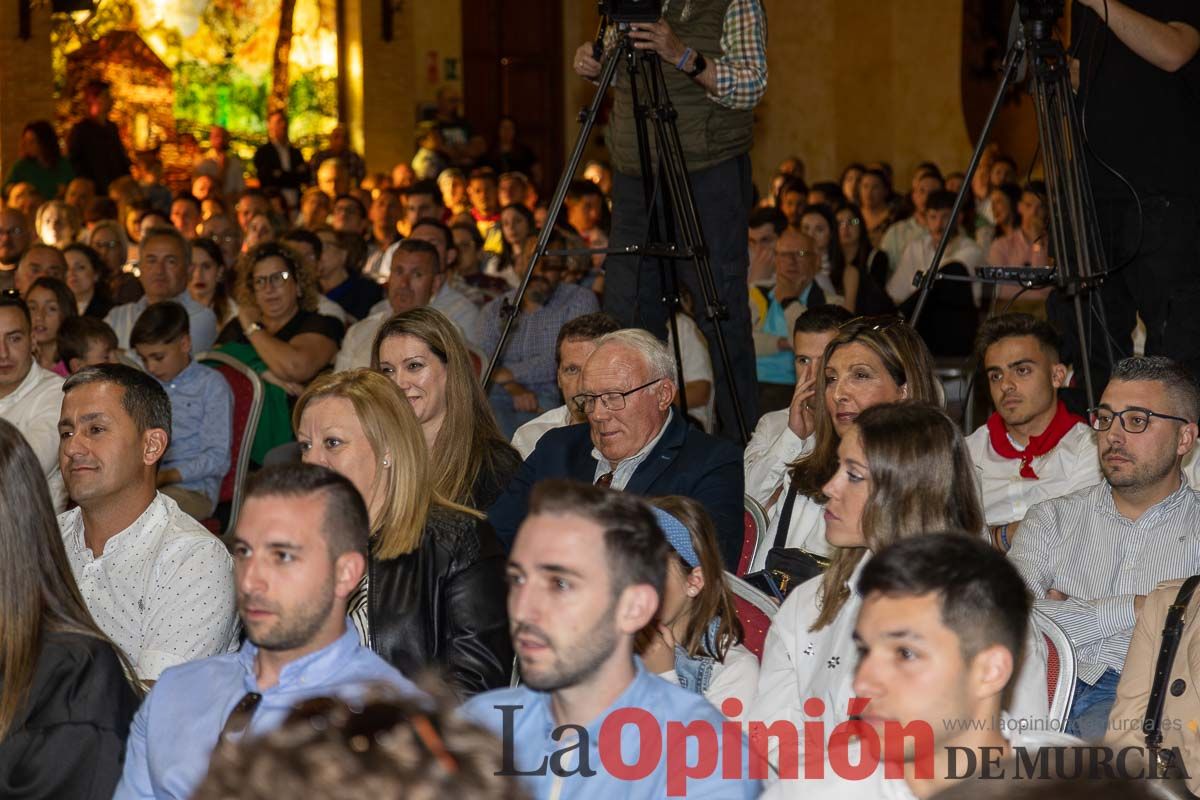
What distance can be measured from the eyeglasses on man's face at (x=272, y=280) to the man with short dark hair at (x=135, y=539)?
8.70 ft

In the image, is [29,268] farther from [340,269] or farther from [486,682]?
[486,682]

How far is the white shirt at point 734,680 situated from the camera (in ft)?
9.59

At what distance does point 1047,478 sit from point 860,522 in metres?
1.75

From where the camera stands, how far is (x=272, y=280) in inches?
243

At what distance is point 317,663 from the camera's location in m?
2.44

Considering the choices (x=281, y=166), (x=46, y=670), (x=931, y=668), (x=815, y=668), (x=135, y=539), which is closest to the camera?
(x=931, y=668)

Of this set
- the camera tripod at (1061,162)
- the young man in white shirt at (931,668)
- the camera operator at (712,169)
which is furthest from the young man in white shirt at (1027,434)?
the young man in white shirt at (931,668)

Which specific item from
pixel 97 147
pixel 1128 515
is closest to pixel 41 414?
pixel 1128 515

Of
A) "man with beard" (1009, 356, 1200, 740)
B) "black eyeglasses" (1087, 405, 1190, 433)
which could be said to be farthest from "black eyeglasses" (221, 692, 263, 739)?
"black eyeglasses" (1087, 405, 1190, 433)

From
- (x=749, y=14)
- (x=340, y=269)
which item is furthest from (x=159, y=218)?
(x=749, y=14)

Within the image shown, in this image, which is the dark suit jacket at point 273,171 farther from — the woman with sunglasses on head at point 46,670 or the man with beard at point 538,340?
the woman with sunglasses on head at point 46,670

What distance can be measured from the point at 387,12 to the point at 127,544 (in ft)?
38.2

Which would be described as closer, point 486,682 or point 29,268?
point 486,682

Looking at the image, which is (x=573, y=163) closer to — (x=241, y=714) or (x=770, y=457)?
(x=770, y=457)
